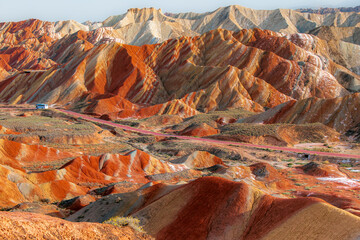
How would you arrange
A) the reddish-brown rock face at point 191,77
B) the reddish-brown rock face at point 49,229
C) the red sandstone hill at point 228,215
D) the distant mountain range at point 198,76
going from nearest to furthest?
the reddish-brown rock face at point 49,229, the red sandstone hill at point 228,215, the reddish-brown rock face at point 191,77, the distant mountain range at point 198,76

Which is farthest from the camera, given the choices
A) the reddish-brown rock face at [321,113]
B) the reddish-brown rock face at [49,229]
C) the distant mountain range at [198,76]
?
the distant mountain range at [198,76]

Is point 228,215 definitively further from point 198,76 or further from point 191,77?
point 191,77

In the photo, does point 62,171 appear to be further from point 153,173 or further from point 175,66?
point 175,66

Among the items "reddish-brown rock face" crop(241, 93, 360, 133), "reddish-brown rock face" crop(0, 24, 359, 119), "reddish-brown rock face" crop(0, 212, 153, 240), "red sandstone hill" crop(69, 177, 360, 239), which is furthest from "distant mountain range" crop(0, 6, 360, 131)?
"reddish-brown rock face" crop(0, 212, 153, 240)

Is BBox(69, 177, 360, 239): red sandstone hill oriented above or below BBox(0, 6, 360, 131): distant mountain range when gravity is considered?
above

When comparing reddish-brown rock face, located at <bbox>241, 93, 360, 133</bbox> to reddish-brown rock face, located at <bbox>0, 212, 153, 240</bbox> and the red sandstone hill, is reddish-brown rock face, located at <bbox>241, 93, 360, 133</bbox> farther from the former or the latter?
reddish-brown rock face, located at <bbox>0, 212, 153, 240</bbox>

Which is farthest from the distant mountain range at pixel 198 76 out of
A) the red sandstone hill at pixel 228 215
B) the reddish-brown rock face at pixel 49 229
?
the reddish-brown rock face at pixel 49 229

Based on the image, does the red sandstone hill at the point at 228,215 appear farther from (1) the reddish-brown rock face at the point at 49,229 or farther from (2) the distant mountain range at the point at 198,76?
(2) the distant mountain range at the point at 198,76

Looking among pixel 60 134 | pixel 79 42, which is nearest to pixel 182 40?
pixel 79 42
